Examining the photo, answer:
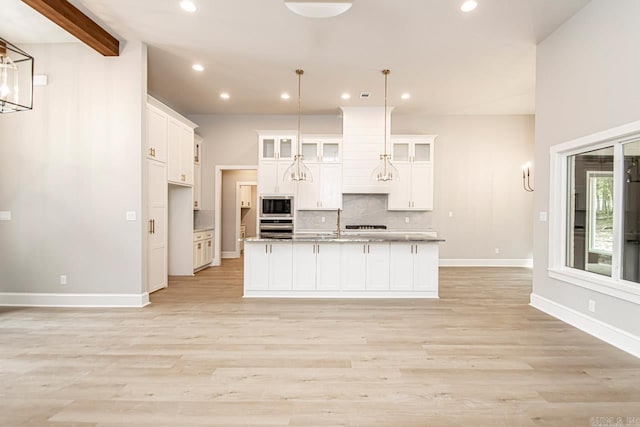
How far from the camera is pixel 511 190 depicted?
23.8 ft

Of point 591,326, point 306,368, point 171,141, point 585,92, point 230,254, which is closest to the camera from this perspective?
point 306,368

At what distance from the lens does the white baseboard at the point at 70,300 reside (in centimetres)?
414

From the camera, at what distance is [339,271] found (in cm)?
465

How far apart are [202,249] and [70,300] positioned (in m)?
2.77

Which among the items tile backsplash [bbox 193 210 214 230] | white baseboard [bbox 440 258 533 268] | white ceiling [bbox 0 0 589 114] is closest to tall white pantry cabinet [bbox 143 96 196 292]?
white ceiling [bbox 0 0 589 114]

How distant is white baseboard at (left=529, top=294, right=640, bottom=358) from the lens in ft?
9.29

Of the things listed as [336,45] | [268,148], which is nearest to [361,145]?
[268,148]

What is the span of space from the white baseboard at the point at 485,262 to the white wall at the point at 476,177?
0.07m

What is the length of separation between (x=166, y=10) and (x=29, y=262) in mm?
3527

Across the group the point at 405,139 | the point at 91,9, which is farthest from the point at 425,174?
the point at 91,9

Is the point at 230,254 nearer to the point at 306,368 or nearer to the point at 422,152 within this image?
the point at 422,152

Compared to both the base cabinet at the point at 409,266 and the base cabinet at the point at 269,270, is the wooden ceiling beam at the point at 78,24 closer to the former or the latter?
the base cabinet at the point at 269,270

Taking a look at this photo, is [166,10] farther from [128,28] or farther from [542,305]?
[542,305]

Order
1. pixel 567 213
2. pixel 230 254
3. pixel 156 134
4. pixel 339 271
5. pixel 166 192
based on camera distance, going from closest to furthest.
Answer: pixel 567 213
pixel 339 271
pixel 156 134
pixel 166 192
pixel 230 254
